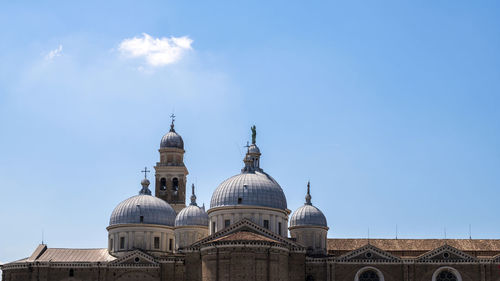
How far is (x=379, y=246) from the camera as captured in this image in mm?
81688

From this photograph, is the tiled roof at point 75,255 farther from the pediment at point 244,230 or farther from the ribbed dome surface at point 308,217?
the ribbed dome surface at point 308,217

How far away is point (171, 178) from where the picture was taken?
312 feet

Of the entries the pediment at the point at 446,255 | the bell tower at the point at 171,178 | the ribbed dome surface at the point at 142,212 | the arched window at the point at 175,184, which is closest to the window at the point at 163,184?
the bell tower at the point at 171,178

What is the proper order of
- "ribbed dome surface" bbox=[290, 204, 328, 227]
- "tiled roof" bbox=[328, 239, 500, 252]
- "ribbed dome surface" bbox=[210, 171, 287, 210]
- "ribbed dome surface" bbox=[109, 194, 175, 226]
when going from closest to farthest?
1. "ribbed dome surface" bbox=[210, 171, 287, 210]
2. "tiled roof" bbox=[328, 239, 500, 252]
3. "ribbed dome surface" bbox=[290, 204, 328, 227]
4. "ribbed dome surface" bbox=[109, 194, 175, 226]

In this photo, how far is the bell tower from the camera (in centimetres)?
9475

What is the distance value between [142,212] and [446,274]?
29.4 m

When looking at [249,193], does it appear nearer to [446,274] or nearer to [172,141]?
[446,274]

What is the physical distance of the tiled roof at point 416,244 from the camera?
80812 mm

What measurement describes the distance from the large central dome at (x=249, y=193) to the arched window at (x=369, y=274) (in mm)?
9040

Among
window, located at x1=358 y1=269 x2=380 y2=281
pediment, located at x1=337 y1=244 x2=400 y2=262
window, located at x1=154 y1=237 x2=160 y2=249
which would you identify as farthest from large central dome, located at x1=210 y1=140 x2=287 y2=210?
window, located at x1=358 y1=269 x2=380 y2=281

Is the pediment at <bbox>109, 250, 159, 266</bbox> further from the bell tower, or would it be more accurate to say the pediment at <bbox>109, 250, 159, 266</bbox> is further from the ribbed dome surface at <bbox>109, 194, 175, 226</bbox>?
the bell tower

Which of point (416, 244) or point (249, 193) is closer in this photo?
point (249, 193)

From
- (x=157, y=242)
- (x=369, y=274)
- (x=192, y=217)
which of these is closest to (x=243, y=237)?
(x=192, y=217)

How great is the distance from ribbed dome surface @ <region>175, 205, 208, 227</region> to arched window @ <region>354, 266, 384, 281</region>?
16058 mm
